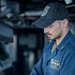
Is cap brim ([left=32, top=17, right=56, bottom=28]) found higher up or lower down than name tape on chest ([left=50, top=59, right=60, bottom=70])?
higher up

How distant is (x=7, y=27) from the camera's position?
3.30 m

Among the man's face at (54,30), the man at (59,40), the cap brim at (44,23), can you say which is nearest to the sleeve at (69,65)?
the man at (59,40)

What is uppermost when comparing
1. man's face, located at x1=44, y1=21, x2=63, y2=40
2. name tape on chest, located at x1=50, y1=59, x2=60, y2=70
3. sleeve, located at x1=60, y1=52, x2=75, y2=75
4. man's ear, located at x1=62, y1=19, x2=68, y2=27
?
man's ear, located at x1=62, y1=19, x2=68, y2=27

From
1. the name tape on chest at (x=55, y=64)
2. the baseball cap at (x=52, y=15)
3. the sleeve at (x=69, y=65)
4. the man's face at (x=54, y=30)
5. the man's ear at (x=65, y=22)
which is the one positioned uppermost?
the baseball cap at (x=52, y=15)

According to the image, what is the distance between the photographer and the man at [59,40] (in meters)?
2.07

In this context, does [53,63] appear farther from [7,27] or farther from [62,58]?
[7,27]

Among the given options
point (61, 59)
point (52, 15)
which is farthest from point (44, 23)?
point (61, 59)

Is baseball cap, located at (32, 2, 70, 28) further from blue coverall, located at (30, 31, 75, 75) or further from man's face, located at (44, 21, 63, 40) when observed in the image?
blue coverall, located at (30, 31, 75, 75)

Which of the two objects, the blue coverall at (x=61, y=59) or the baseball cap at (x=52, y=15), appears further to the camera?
the baseball cap at (x=52, y=15)

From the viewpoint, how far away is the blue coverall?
6.75ft

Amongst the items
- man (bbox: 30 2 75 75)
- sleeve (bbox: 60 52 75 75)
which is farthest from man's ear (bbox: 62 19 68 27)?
sleeve (bbox: 60 52 75 75)

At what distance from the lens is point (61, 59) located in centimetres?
211

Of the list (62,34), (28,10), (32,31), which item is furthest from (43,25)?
(32,31)

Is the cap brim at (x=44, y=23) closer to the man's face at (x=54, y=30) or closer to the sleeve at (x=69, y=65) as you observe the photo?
the man's face at (x=54, y=30)
